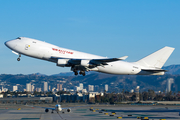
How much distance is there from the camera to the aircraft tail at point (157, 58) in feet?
205

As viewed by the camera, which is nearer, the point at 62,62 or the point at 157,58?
the point at 62,62

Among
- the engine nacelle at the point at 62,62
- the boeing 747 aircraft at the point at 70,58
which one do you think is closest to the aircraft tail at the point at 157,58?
the boeing 747 aircraft at the point at 70,58

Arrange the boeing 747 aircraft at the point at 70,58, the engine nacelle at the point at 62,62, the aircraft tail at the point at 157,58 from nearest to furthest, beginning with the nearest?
the boeing 747 aircraft at the point at 70,58
the engine nacelle at the point at 62,62
the aircraft tail at the point at 157,58

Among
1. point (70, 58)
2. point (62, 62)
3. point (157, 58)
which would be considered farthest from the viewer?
point (157, 58)

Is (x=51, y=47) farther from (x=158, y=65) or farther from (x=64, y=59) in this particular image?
(x=158, y=65)

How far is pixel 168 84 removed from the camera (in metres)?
133

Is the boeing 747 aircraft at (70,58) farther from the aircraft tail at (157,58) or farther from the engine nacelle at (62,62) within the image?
the aircraft tail at (157,58)

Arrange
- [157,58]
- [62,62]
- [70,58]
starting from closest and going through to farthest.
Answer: [62,62] < [70,58] < [157,58]

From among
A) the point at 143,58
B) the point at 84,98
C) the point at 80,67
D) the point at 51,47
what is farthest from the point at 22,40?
the point at 84,98

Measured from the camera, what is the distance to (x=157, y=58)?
6266 centimetres

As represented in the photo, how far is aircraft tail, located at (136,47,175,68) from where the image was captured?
62438 millimetres

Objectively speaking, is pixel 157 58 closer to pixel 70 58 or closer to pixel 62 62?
pixel 70 58

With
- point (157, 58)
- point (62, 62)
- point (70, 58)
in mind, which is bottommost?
point (62, 62)

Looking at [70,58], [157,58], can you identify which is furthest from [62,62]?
[157,58]
